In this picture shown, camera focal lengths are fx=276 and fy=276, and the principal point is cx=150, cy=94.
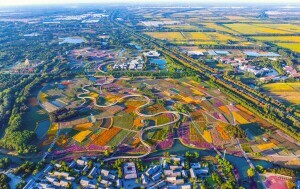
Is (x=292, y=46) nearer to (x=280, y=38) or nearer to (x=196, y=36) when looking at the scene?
(x=280, y=38)

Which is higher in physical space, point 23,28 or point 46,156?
point 23,28

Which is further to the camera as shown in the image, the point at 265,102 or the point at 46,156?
the point at 265,102

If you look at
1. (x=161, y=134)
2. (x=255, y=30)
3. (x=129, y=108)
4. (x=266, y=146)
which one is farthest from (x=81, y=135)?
(x=255, y=30)

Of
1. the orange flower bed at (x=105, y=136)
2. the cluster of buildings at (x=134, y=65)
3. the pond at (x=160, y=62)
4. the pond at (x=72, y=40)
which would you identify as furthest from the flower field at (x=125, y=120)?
the pond at (x=72, y=40)

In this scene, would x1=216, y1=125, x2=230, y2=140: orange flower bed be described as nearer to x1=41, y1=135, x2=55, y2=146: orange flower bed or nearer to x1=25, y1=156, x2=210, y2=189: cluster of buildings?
x1=25, y1=156, x2=210, y2=189: cluster of buildings

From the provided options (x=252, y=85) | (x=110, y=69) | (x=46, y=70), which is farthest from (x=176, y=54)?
(x=46, y=70)

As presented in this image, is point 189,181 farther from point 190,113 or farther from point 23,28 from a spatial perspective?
point 23,28

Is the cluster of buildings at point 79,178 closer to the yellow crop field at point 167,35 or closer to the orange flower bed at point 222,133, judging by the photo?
the orange flower bed at point 222,133
